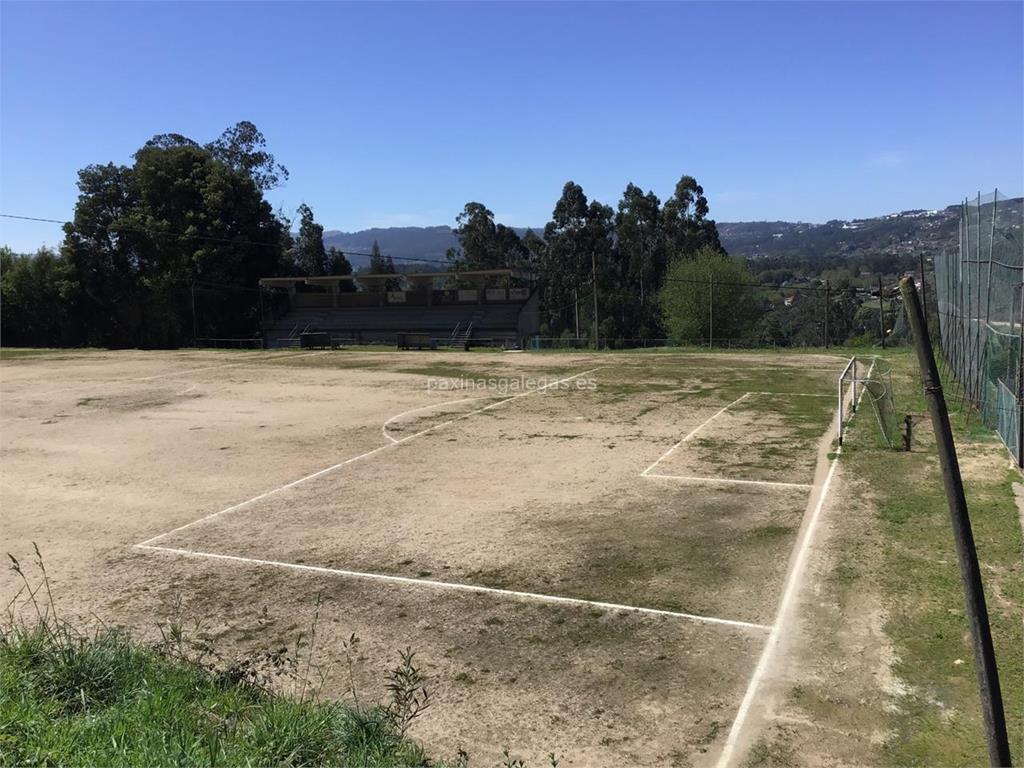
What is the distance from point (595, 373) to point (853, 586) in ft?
60.5

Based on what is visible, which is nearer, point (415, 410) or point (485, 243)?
point (415, 410)

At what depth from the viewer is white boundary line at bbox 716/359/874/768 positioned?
4.39 m

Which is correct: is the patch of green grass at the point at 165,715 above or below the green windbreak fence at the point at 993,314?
below

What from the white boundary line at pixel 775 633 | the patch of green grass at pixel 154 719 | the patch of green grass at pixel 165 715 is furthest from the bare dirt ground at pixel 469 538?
the patch of green grass at pixel 154 719

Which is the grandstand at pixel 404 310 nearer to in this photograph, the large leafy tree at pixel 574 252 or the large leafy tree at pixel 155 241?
the large leafy tree at pixel 155 241

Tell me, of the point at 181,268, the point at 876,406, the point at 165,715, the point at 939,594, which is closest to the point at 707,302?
the point at 181,268

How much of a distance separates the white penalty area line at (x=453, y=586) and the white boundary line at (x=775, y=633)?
265 mm

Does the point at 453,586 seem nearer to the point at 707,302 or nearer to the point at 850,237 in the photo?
the point at 707,302

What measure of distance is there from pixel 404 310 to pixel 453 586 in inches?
1728

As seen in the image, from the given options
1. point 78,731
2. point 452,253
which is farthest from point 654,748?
point 452,253

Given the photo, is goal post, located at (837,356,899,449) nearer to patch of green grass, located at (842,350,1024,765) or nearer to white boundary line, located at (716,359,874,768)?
patch of green grass, located at (842,350,1024,765)

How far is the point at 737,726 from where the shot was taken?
14.9ft

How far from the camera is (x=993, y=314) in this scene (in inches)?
517

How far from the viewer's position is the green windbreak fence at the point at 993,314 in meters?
11.0
